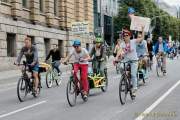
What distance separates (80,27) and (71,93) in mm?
31111

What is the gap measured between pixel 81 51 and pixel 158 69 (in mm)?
10353

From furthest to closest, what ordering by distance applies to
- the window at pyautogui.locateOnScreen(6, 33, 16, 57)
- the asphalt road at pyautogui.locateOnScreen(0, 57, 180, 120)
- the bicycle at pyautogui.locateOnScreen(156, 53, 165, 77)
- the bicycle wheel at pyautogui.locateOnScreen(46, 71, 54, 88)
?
the window at pyautogui.locateOnScreen(6, 33, 16, 57) → the bicycle at pyautogui.locateOnScreen(156, 53, 165, 77) → the bicycle wheel at pyautogui.locateOnScreen(46, 71, 54, 88) → the asphalt road at pyautogui.locateOnScreen(0, 57, 180, 120)

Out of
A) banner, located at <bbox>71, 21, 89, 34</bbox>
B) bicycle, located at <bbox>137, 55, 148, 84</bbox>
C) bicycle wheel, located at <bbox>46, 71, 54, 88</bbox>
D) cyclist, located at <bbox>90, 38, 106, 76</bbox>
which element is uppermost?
banner, located at <bbox>71, 21, 89, 34</bbox>

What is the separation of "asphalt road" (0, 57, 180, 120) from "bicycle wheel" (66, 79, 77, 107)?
0.15 meters

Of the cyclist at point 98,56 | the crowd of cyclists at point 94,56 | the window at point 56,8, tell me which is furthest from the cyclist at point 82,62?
the window at point 56,8

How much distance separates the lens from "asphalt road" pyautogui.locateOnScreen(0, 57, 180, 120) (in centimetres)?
1141

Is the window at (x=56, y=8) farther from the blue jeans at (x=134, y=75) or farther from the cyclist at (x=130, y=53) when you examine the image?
the blue jeans at (x=134, y=75)

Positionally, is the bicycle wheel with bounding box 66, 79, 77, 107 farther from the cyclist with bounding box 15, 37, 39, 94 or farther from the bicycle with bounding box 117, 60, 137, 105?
the cyclist with bounding box 15, 37, 39, 94

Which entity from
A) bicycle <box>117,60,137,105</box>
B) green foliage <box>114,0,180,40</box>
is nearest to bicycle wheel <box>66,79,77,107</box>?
bicycle <box>117,60,137,105</box>

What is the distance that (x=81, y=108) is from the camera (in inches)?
506

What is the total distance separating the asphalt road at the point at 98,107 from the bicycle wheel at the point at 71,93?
15 cm

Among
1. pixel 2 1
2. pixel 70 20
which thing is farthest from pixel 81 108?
pixel 70 20

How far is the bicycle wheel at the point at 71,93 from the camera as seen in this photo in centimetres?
1320

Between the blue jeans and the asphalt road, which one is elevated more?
the blue jeans
